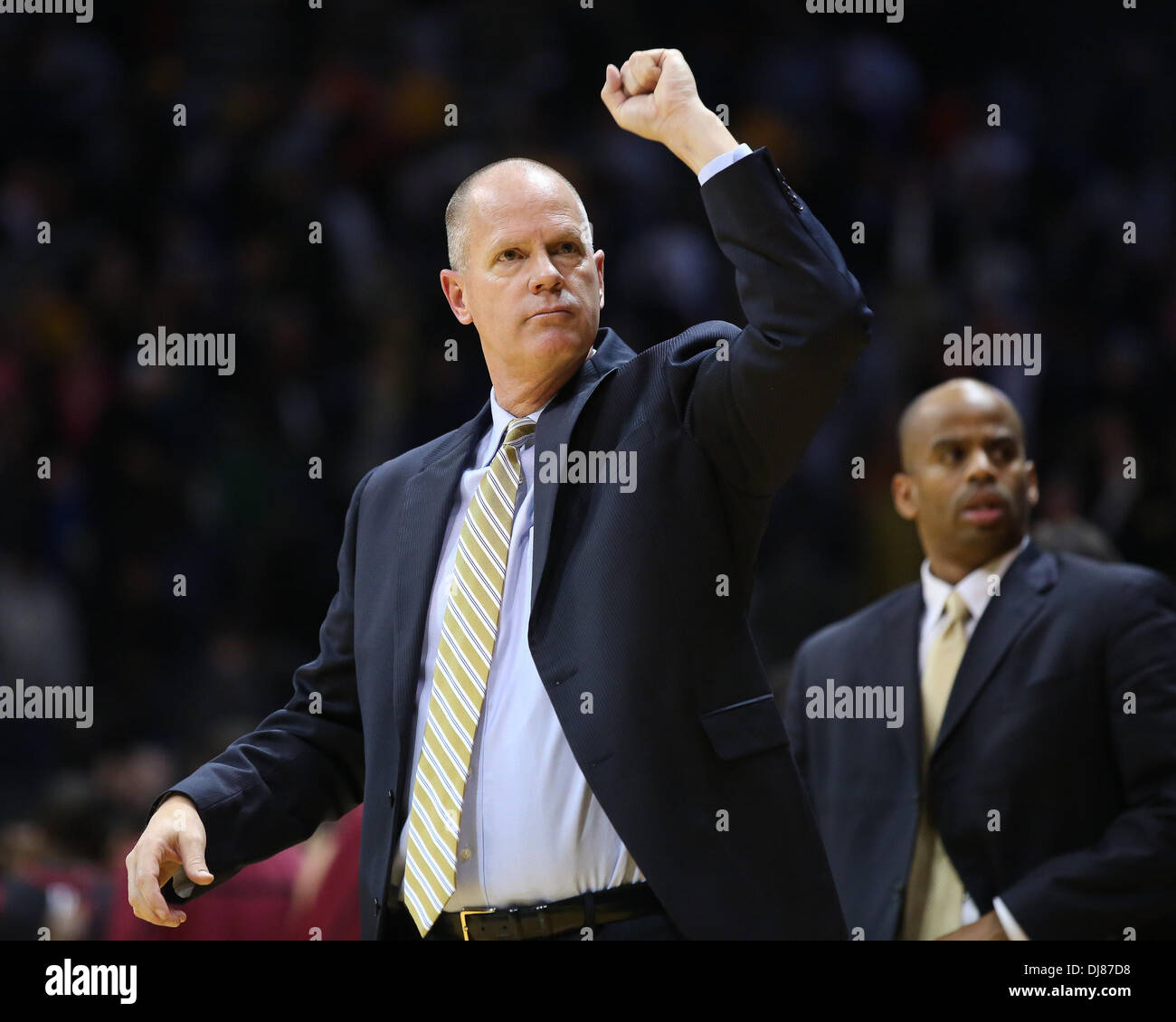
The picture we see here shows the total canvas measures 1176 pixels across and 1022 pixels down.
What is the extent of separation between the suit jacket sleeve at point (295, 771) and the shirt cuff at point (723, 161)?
894mm

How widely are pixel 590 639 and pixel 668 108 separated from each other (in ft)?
2.42

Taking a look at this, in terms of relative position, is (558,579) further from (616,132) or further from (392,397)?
(616,132)

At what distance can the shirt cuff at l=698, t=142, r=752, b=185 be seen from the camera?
2070 mm

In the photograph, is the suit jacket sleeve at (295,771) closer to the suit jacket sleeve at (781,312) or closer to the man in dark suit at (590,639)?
the man in dark suit at (590,639)

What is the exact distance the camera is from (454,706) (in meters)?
2.23

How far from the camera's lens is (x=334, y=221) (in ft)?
23.6

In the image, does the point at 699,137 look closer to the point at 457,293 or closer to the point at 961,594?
the point at 457,293

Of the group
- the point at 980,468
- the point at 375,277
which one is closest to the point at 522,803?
the point at 980,468

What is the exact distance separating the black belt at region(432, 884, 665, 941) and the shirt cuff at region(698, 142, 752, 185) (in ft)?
3.14

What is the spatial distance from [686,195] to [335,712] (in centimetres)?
498
